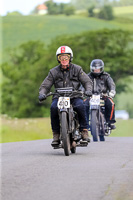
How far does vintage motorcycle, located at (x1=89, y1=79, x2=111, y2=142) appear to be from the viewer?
15.6 metres

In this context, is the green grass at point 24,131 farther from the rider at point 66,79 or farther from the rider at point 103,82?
the rider at point 66,79

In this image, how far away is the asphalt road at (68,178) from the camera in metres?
6.24

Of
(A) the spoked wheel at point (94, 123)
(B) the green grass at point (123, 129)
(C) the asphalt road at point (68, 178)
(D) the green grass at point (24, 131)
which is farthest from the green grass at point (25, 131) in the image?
(C) the asphalt road at point (68, 178)

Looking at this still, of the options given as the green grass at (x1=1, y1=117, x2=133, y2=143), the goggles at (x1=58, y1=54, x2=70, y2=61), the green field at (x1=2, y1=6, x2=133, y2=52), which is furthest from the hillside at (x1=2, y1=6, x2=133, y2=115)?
the goggles at (x1=58, y1=54, x2=70, y2=61)

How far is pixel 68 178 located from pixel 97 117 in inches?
340

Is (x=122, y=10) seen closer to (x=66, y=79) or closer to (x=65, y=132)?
(x=66, y=79)

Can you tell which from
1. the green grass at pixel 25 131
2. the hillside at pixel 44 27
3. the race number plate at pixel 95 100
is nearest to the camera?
the race number plate at pixel 95 100

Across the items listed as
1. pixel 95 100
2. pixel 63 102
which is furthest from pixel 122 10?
pixel 63 102

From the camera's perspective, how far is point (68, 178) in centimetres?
748

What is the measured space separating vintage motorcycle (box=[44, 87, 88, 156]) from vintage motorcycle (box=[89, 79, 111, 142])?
4121mm

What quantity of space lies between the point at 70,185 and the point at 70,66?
475cm

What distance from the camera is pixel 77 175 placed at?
7.78m

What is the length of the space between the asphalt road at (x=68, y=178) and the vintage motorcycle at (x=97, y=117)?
4928mm

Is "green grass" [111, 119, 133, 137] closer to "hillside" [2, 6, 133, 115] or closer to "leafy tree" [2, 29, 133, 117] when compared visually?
"leafy tree" [2, 29, 133, 117]
